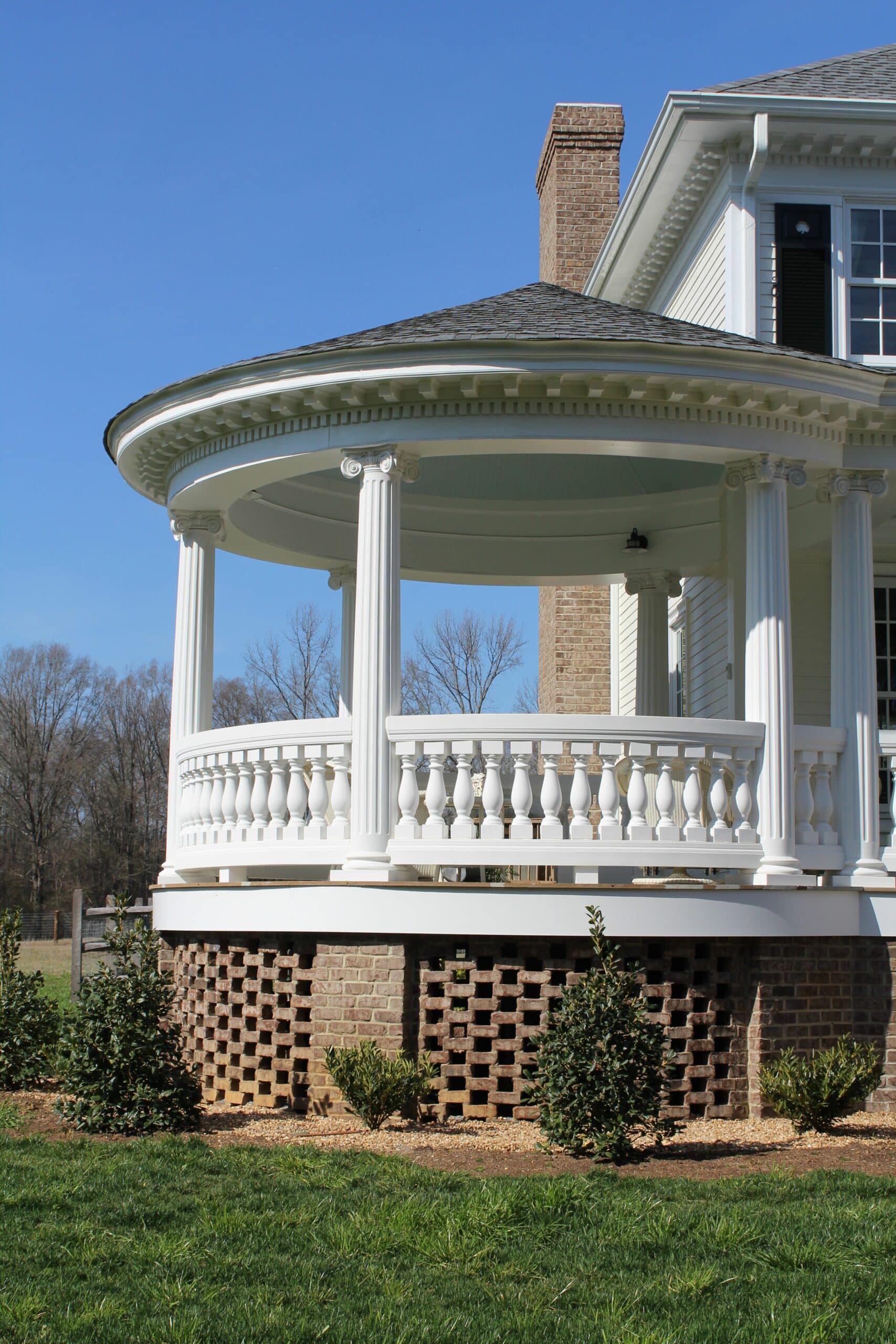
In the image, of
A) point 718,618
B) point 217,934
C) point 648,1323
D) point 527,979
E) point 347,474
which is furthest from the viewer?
point 718,618

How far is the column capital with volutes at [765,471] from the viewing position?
1109 centimetres

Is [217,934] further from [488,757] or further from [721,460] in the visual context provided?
[721,460]

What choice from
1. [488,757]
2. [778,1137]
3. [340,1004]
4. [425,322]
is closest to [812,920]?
[778,1137]

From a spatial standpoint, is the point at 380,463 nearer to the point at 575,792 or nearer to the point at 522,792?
the point at 522,792

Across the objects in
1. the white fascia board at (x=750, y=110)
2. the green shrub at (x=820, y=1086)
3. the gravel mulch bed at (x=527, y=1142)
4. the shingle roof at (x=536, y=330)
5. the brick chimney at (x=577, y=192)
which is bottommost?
the gravel mulch bed at (x=527, y=1142)

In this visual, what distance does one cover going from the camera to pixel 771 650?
35.8ft

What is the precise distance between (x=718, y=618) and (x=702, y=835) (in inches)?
218

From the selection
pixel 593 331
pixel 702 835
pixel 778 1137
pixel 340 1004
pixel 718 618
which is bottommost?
pixel 778 1137

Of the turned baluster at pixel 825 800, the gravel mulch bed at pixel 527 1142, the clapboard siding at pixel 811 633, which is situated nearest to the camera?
the gravel mulch bed at pixel 527 1142

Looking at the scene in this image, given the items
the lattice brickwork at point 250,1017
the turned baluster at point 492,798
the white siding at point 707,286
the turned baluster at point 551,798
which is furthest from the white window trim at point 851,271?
the lattice brickwork at point 250,1017

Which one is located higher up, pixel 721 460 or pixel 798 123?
pixel 798 123

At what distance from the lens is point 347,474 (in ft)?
35.8

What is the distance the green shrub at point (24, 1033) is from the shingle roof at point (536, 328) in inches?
207

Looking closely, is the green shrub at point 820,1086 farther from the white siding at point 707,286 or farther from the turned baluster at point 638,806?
the white siding at point 707,286
